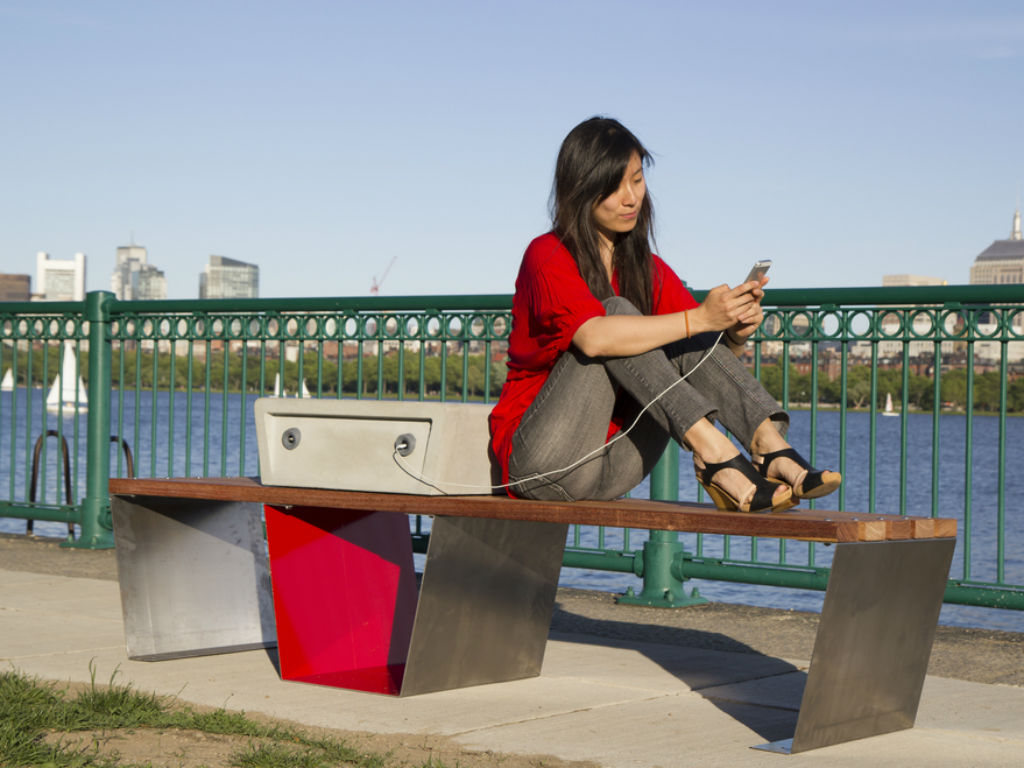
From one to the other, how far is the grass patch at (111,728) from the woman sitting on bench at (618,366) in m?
0.95

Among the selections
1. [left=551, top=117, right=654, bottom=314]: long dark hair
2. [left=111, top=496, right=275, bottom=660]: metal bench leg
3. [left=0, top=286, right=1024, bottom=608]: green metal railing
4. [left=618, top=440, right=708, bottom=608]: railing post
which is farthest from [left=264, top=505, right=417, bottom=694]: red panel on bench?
[left=618, top=440, right=708, bottom=608]: railing post

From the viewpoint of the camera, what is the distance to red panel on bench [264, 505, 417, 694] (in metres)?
4.46

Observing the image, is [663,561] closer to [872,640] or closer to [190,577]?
[190,577]

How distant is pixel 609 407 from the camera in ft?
12.5

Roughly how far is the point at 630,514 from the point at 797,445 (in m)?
15.6

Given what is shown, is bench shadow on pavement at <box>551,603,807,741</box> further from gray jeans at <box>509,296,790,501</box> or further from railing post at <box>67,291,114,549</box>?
railing post at <box>67,291,114,549</box>

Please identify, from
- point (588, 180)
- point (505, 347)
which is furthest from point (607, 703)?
point (505, 347)

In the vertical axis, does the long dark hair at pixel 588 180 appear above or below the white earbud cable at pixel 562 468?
above

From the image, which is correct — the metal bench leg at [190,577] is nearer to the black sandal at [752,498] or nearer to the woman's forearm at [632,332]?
the woman's forearm at [632,332]

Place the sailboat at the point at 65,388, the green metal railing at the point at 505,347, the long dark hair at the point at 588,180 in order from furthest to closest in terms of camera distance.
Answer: the sailboat at the point at 65,388 < the green metal railing at the point at 505,347 < the long dark hair at the point at 588,180

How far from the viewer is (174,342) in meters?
8.16

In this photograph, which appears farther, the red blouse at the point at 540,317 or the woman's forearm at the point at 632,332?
the red blouse at the point at 540,317

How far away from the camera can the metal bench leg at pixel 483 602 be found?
4.10m

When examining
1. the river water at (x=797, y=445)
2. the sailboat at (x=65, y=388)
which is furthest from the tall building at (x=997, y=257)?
the sailboat at (x=65, y=388)
